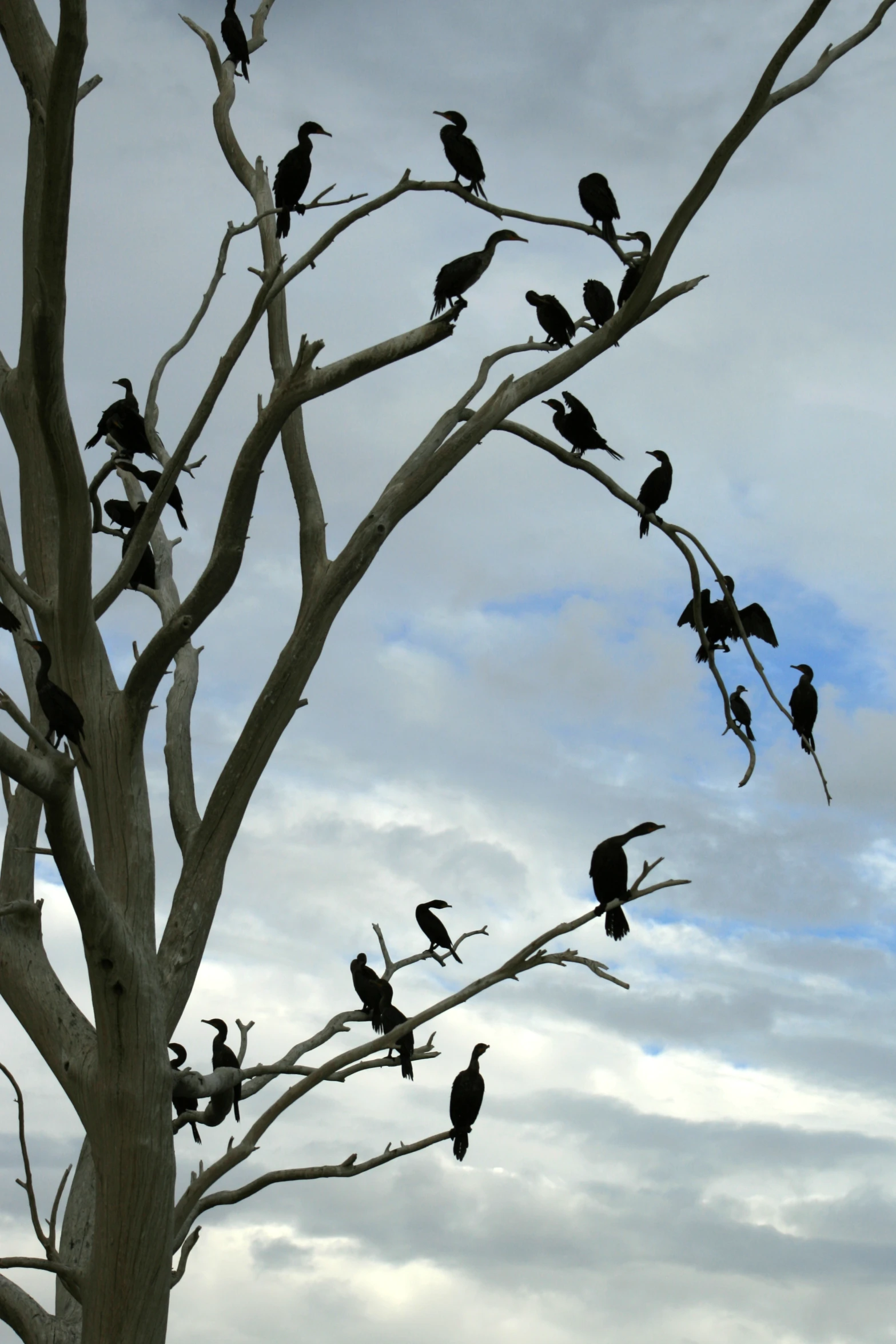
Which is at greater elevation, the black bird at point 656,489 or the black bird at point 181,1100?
the black bird at point 656,489

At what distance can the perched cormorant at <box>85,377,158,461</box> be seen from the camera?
7.41 meters

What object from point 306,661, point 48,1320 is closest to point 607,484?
point 306,661

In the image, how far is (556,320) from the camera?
687 cm

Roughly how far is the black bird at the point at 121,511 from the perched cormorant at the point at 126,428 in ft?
0.96

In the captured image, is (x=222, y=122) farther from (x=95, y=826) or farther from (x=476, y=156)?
(x=95, y=826)

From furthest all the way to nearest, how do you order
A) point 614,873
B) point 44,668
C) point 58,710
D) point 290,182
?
point 290,182 < point 614,873 < point 44,668 < point 58,710

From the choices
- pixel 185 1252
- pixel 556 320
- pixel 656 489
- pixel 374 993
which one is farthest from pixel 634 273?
pixel 185 1252

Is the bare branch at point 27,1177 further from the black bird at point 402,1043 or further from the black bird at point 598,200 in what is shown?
the black bird at point 598,200

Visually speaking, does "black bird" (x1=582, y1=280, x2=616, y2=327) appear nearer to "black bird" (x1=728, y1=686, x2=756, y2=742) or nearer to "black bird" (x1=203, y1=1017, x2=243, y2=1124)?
"black bird" (x1=728, y1=686, x2=756, y2=742)

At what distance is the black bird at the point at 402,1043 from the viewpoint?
19.3ft

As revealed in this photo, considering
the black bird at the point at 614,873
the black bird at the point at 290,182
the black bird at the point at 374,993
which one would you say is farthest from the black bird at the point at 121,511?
the black bird at the point at 614,873

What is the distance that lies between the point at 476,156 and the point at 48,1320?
586 cm

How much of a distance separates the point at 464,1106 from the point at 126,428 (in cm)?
403

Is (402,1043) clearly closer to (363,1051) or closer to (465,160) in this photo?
(363,1051)
